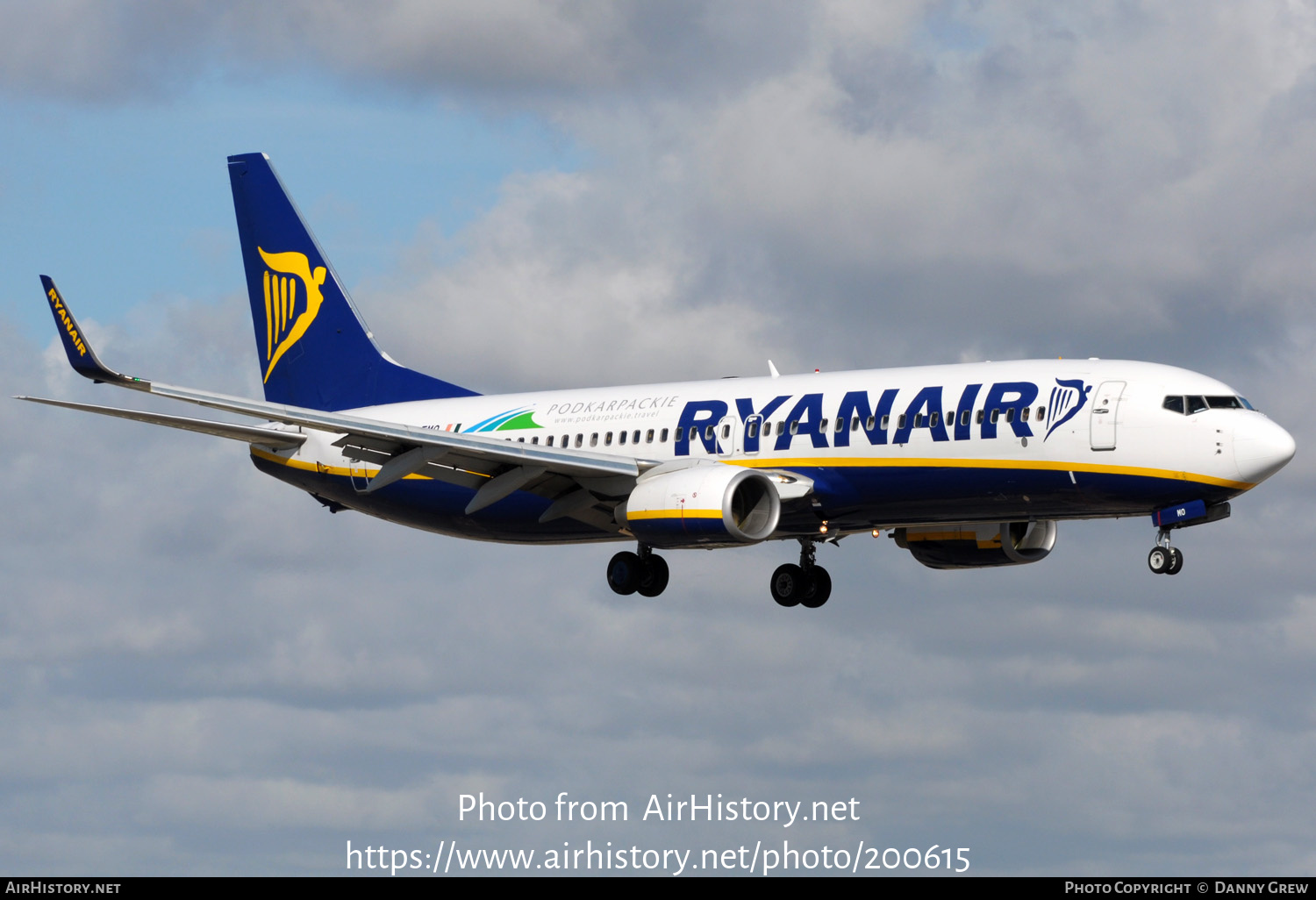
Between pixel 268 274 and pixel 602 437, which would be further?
pixel 268 274

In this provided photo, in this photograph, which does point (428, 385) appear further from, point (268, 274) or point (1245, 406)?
point (1245, 406)

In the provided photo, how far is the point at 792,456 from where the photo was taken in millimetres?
44031

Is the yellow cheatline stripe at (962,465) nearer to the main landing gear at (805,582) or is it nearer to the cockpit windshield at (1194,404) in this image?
the cockpit windshield at (1194,404)

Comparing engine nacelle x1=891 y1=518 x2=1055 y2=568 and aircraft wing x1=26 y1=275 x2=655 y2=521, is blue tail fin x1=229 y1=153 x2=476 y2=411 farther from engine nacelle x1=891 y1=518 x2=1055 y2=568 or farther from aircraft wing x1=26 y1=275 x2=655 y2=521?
engine nacelle x1=891 y1=518 x2=1055 y2=568

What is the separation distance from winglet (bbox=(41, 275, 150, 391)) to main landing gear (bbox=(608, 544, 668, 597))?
45.1 feet

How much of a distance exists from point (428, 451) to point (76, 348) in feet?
28.1

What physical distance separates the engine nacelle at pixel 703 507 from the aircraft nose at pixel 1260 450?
10.6 metres

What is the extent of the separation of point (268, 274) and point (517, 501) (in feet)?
46.6

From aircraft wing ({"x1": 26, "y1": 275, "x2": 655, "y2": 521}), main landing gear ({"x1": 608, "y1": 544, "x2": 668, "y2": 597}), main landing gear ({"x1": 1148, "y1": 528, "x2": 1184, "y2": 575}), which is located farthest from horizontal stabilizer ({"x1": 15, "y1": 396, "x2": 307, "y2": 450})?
main landing gear ({"x1": 1148, "y1": 528, "x2": 1184, "y2": 575})

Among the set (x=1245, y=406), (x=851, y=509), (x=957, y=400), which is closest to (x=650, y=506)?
(x=851, y=509)

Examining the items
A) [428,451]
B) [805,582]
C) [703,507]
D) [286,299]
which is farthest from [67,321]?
[805,582]

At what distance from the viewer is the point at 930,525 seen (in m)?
44.6

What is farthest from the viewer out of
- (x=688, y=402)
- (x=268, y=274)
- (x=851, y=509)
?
(x=268, y=274)

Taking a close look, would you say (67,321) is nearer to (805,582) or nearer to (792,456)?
(792,456)
